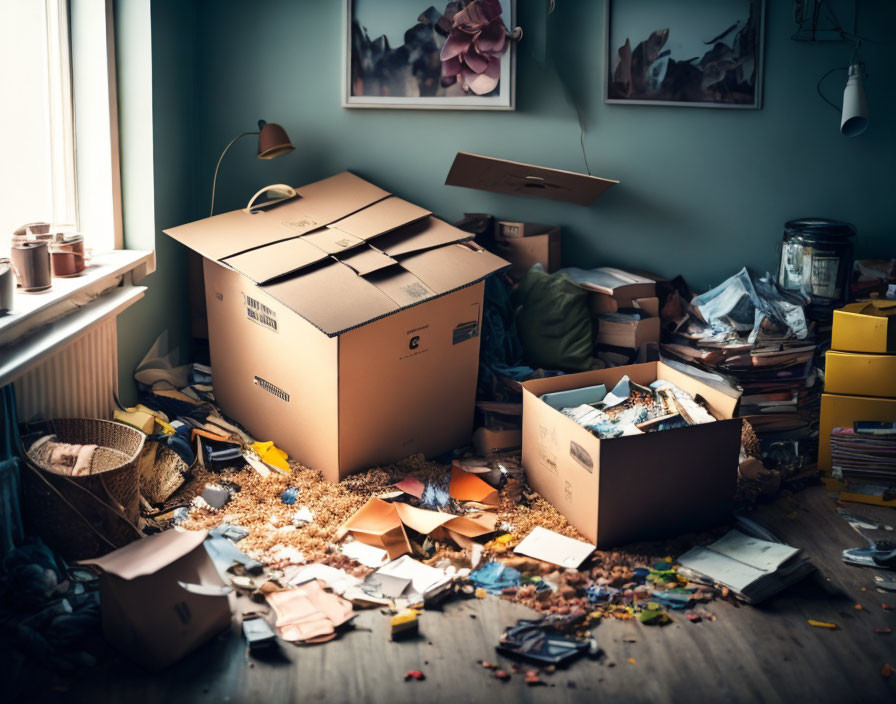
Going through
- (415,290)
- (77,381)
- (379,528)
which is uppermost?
(415,290)

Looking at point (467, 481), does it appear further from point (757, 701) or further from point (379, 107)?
point (379, 107)

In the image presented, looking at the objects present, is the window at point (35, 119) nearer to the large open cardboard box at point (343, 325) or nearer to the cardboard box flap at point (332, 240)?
the large open cardboard box at point (343, 325)

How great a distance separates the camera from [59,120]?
2.97 meters

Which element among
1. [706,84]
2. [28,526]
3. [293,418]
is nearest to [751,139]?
[706,84]

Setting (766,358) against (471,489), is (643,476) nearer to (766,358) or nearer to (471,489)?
(471,489)

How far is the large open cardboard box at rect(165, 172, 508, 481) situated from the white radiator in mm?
446

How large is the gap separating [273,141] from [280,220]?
1.26 feet

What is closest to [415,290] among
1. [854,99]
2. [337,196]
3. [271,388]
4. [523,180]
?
[271,388]

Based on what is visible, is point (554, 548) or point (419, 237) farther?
point (419, 237)

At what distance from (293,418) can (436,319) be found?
616 mm

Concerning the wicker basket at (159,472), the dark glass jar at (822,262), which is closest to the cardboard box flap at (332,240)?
the wicker basket at (159,472)

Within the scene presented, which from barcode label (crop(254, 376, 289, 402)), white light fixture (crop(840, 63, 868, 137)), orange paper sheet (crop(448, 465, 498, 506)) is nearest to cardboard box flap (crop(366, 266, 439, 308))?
barcode label (crop(254, 376, 289, 402))

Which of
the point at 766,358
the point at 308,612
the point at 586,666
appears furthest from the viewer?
the point at 766,358

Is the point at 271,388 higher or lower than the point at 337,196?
lower
